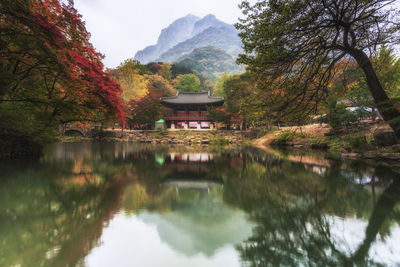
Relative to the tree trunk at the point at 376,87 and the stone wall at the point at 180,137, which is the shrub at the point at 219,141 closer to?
the stone wall at the point at 180,137

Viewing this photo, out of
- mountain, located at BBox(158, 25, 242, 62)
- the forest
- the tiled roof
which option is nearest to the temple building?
the tiled roof

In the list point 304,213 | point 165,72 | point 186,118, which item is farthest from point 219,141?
point 165,72

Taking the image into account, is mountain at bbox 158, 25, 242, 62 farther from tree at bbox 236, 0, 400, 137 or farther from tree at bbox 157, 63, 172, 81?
tree at bbox 236, 0, 400, 137

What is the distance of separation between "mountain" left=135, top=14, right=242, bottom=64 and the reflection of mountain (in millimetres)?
148355

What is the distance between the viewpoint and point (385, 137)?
875cm

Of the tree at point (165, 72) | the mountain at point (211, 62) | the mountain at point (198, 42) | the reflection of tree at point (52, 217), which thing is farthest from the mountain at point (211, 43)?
the reflection of tree at point (52, 217)

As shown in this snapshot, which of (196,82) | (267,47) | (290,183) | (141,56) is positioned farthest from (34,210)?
(141,56)

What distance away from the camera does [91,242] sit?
2182 millimetres

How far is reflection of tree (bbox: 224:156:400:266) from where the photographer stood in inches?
77.0

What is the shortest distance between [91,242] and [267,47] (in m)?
6.43

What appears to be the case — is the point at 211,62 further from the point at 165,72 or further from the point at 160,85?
the point at 160,85

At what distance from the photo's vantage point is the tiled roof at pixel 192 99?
109ft

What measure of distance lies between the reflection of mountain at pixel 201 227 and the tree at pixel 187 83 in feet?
172

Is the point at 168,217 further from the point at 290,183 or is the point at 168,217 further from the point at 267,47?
the point at 267,47
